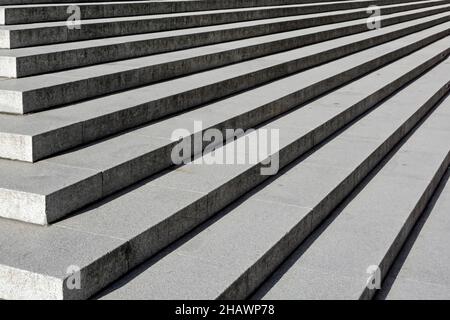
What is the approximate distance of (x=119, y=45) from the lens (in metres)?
6.68

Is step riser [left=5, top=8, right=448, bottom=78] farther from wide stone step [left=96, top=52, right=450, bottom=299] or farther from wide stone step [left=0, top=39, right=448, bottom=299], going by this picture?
wide stone step [left=96, top=52, right=450, bottom=299]

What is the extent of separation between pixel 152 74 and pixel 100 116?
1639 millimetres

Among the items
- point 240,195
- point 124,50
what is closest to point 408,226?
point 240,195

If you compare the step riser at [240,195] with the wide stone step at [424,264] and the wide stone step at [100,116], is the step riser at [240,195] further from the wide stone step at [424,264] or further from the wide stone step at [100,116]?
the wide stone step at [100,116]

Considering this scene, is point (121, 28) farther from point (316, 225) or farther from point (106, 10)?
point (316, 225)

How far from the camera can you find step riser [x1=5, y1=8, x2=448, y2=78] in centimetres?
A: 547

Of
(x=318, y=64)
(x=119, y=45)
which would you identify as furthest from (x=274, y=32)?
(x=119, y=45)

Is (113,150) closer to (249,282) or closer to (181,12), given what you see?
(249,282)

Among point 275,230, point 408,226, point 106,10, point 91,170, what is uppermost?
point 106,10

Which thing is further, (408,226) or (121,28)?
(121,28)

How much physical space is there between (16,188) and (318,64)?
620 cm

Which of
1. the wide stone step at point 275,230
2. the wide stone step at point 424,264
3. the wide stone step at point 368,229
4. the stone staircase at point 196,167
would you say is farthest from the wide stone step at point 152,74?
the wide stone step at point 424,264

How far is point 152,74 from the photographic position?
6.44 meters

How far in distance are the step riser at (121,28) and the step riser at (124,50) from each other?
1.34 feet
